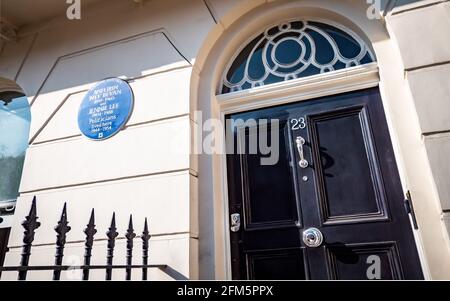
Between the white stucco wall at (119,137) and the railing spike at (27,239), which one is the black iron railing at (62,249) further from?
the white stucco wall at (119,137)

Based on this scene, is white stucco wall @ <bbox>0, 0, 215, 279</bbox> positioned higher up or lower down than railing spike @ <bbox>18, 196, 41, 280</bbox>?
higher up

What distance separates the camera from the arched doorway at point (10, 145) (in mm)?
3246

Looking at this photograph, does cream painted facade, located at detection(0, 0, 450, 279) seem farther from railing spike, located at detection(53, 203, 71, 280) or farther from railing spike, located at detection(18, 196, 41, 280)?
railing spike, located at detection(18, 196, 41, 280)

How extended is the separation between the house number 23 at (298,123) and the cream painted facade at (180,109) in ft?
0.71

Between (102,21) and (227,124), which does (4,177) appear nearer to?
(102,21)

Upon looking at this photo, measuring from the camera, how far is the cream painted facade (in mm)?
2158

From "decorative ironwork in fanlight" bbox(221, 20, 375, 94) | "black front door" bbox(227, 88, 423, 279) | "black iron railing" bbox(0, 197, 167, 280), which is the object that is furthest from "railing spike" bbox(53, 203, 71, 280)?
"decorative ironwork in fanlight" bbox(221, 20, 375, 94)

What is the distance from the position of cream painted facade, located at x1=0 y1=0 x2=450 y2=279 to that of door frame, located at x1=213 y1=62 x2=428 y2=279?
1 cm

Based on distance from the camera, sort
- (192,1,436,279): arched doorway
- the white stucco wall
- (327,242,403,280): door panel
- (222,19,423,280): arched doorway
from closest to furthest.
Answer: (327,242,403,280): door panel < (222,19,423,280): arched doorway < (192,1,436,279): arched doorway < the white stucco wall

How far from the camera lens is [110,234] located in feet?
6.42

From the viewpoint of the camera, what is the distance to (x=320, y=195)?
2.44 meters

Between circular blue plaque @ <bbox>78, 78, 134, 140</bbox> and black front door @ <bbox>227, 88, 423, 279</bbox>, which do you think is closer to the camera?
black front door @ <bbox>227, 88, 423, 279</bbox>

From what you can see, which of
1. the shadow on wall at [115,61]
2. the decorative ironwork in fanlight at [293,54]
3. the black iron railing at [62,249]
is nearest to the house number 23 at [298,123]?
the decorative ironwork in fanlight at [293,54]

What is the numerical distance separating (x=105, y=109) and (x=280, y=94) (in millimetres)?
1727
